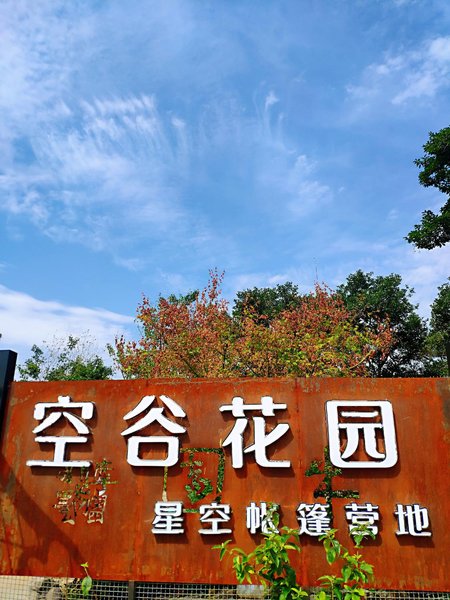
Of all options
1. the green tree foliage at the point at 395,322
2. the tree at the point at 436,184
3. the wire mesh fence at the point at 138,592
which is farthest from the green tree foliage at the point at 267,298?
the wire mesh fence at the point at 138,592

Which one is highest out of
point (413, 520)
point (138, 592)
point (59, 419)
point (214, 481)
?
point (59, 419)

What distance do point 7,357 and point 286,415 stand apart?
115 inches

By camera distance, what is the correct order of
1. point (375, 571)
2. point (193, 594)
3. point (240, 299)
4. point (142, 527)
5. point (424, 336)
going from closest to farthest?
point (375, 571), point (142, 527), point (193, 594), point (424, 336), point (240, 299)

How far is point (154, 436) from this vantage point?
14.7 ft

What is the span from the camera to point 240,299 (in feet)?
94.2

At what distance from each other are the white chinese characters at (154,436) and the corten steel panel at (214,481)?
0.06 m

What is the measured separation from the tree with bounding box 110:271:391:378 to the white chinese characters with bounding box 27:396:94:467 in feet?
17.0

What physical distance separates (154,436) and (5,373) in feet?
5.60

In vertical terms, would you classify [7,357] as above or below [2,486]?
above

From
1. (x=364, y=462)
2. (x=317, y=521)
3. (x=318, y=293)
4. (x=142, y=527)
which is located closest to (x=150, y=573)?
(x=142, y=527)

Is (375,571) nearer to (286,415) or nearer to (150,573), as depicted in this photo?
(286,415)

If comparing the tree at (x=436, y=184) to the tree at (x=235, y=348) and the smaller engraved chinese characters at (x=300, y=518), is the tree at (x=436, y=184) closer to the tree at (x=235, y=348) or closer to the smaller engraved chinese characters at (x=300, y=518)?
the tree at (x=235, y=348)

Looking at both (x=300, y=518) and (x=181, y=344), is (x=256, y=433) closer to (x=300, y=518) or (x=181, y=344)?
(x=300, y=518)

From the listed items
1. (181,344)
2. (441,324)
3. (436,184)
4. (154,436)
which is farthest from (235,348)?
(441,324)
